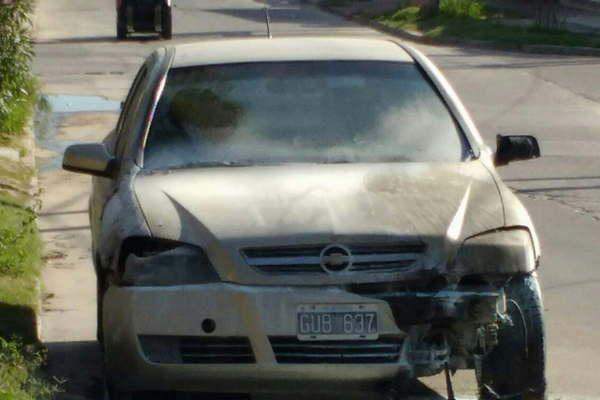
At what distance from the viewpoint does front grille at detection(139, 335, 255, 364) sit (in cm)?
569

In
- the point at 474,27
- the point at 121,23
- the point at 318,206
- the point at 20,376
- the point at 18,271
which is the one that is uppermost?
the point at 318,206

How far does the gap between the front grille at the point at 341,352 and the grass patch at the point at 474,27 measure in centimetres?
2345

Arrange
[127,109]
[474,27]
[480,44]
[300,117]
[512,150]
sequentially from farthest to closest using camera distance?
[474,27], [480,44], [127,109], [512,150], [300,117]

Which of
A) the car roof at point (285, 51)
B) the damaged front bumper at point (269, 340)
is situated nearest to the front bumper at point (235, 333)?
the damaged front bumper at point (269, 340)

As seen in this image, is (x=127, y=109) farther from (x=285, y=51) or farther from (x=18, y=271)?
(x=18, y=271)

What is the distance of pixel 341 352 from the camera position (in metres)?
5.70

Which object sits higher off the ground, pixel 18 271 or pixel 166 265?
pixel 166 265

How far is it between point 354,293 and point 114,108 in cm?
1420

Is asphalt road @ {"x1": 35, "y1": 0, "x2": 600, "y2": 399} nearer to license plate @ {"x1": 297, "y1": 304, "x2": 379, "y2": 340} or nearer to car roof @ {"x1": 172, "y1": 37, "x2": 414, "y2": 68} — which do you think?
license plate @ {"x1": 297, "y1": 304, "x2": 379, "y2": 340}

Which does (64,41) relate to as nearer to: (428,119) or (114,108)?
(114,108)

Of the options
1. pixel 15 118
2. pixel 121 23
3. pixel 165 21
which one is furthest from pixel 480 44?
pixel 15 118

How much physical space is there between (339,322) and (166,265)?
722mm

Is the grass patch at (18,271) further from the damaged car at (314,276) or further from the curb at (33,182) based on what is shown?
the damaged car at (314,276)

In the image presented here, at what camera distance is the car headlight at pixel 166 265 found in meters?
5.74
